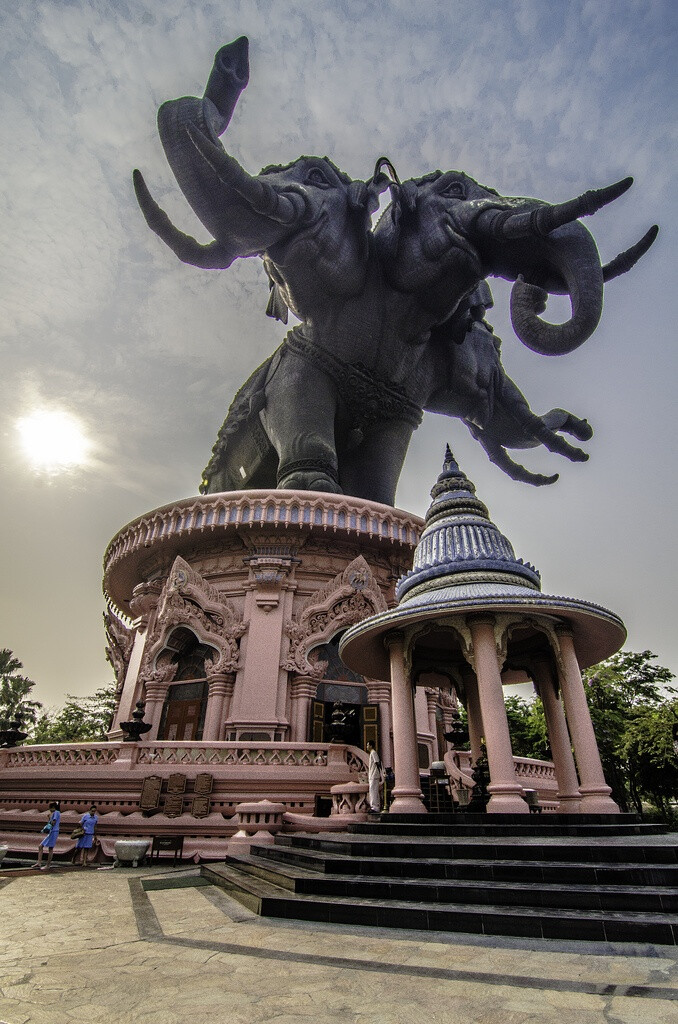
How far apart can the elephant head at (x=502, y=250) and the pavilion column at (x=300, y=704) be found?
11.4 metres

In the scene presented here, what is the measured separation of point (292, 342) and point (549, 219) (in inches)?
375

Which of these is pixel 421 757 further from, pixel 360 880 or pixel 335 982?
pixel 335 982

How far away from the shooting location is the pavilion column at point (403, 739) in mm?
8054

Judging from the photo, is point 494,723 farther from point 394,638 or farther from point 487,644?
point 394,638

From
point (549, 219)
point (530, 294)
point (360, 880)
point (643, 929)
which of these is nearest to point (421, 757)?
point (360, 880)

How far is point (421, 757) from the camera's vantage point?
15500mm

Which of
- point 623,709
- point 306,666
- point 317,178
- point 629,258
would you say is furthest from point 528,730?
point 317,178

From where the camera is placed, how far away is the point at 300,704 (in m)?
15.2

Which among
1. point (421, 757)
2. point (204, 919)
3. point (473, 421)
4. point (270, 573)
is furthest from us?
point (473, 421)

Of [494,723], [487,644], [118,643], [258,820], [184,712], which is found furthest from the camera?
[118,643]

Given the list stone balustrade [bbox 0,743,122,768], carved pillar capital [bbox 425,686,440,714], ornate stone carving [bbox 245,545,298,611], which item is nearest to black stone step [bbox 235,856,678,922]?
stone balustrade [bbox 0,743,122,768]

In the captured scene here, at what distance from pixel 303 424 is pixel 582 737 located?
1489 centimetres

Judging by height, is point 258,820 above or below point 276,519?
below

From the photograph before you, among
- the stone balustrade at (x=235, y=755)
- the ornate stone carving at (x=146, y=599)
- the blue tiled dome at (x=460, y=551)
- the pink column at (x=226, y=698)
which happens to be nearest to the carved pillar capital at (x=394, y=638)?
the blue tiled dome at (x=460, y=551)
